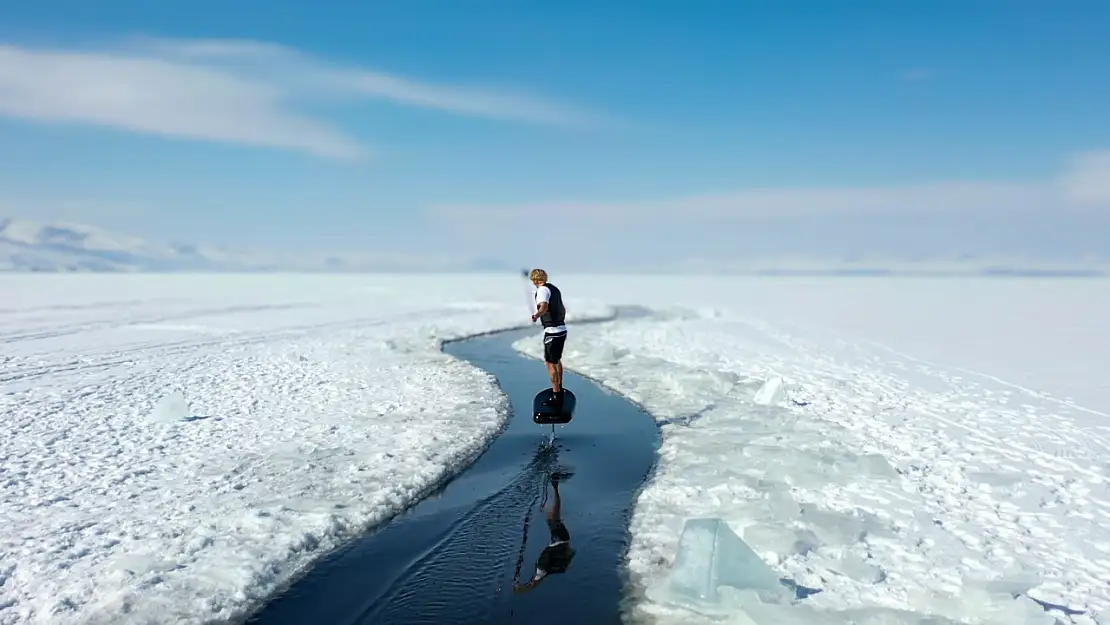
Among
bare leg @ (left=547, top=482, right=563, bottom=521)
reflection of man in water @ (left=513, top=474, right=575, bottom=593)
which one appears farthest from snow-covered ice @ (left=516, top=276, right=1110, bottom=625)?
bare leg @ (left=547, top=482, right=563, bottom=521)

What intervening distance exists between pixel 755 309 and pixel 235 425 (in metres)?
37.2

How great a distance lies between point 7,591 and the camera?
5.74m

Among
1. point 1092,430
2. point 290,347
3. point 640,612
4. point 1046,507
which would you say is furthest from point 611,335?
point 640,612

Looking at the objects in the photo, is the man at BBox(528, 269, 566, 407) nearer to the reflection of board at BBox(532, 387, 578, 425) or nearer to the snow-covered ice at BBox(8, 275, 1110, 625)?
the reflection of board at BBox(532, 387, 578, 425)

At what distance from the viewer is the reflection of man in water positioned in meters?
6.32

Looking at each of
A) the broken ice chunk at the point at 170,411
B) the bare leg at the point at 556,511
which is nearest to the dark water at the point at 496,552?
the bare leg at the point at 556,511

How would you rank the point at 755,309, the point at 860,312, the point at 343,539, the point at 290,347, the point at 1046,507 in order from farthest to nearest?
1. the point at 755,309
2. the point at 860,312
3. the point at 290,347
4. the point at 1046,507
5. the point at 343,539

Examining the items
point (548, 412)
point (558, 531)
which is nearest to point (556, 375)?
point (548, 412)

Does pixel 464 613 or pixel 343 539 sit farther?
pixel 343 539

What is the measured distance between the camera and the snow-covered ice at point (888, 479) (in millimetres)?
5902

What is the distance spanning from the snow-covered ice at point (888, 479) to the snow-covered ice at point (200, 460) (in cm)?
344

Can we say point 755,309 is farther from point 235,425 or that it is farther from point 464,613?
point 464,613

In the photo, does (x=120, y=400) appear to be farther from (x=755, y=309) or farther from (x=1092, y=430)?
(x=755, y=309)

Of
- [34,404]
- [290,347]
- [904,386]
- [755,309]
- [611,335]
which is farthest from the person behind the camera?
[755,309]
